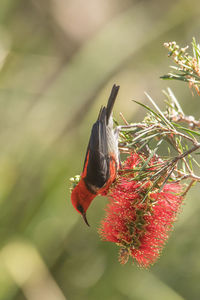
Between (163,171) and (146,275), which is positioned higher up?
(163,171)

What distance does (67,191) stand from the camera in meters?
4.58

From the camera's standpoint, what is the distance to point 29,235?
4758 mm

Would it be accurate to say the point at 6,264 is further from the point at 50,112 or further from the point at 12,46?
the point at 12,46

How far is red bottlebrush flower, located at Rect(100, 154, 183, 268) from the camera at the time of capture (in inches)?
60.2

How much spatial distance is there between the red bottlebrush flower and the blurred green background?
9.26ft

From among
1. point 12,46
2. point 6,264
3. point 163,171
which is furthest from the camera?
point 12,46

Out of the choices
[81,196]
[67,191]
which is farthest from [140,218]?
[67,191]

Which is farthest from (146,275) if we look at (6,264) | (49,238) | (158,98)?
(158,98)

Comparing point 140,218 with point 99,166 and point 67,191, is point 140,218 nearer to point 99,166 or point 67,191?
point 99,166

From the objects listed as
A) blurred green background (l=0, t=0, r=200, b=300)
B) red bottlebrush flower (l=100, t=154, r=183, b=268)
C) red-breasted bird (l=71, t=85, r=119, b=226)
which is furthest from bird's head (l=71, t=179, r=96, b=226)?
blurred green background (l=0, t=0, r=200, b=300)

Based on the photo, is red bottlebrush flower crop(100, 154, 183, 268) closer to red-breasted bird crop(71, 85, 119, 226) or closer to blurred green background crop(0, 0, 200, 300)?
red-breasted bird crop(71, 85, 119, 226)

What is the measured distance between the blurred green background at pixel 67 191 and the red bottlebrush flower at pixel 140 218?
2.82 m

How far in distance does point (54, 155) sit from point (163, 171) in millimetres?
3424

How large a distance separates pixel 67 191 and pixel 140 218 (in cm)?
307
